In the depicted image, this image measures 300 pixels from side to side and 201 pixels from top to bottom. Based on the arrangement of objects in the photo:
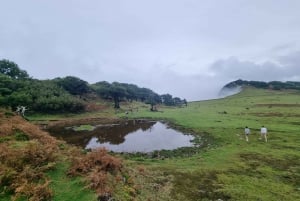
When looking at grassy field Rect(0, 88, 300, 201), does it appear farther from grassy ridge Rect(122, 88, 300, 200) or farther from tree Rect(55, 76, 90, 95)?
tree Rect(55, 76, 90, 95)

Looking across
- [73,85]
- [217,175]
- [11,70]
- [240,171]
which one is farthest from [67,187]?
[11,70]

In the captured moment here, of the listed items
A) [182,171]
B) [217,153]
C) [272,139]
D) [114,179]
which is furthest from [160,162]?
[272,139]

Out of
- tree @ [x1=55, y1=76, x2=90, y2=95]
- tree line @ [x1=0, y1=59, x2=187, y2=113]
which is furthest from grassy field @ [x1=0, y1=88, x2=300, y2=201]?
tree @ [x1=55, y1=76, x2=90, y2=95]

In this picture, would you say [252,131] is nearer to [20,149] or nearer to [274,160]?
[274,160]

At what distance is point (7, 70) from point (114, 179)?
10128 centimetres

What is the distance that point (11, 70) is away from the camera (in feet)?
330

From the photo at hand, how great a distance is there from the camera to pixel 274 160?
2569 centimetres

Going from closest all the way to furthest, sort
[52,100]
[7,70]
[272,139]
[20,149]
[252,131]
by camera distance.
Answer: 1. [20,149]
2. [272,139]
3. [252,131]
4. [52,100]
5. [7,70]

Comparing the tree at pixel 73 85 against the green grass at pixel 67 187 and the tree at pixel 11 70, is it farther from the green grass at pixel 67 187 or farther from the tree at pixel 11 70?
the green grass at pixel 67 187

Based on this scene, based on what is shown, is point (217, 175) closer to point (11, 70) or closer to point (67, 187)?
point (67, 187)

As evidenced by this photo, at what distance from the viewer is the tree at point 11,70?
9861 cm

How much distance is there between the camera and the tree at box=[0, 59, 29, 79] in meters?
98.6

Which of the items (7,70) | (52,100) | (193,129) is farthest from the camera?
(7,70)

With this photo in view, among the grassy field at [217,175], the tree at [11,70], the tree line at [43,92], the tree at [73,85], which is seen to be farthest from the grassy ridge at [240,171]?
the tree at [11,70]
